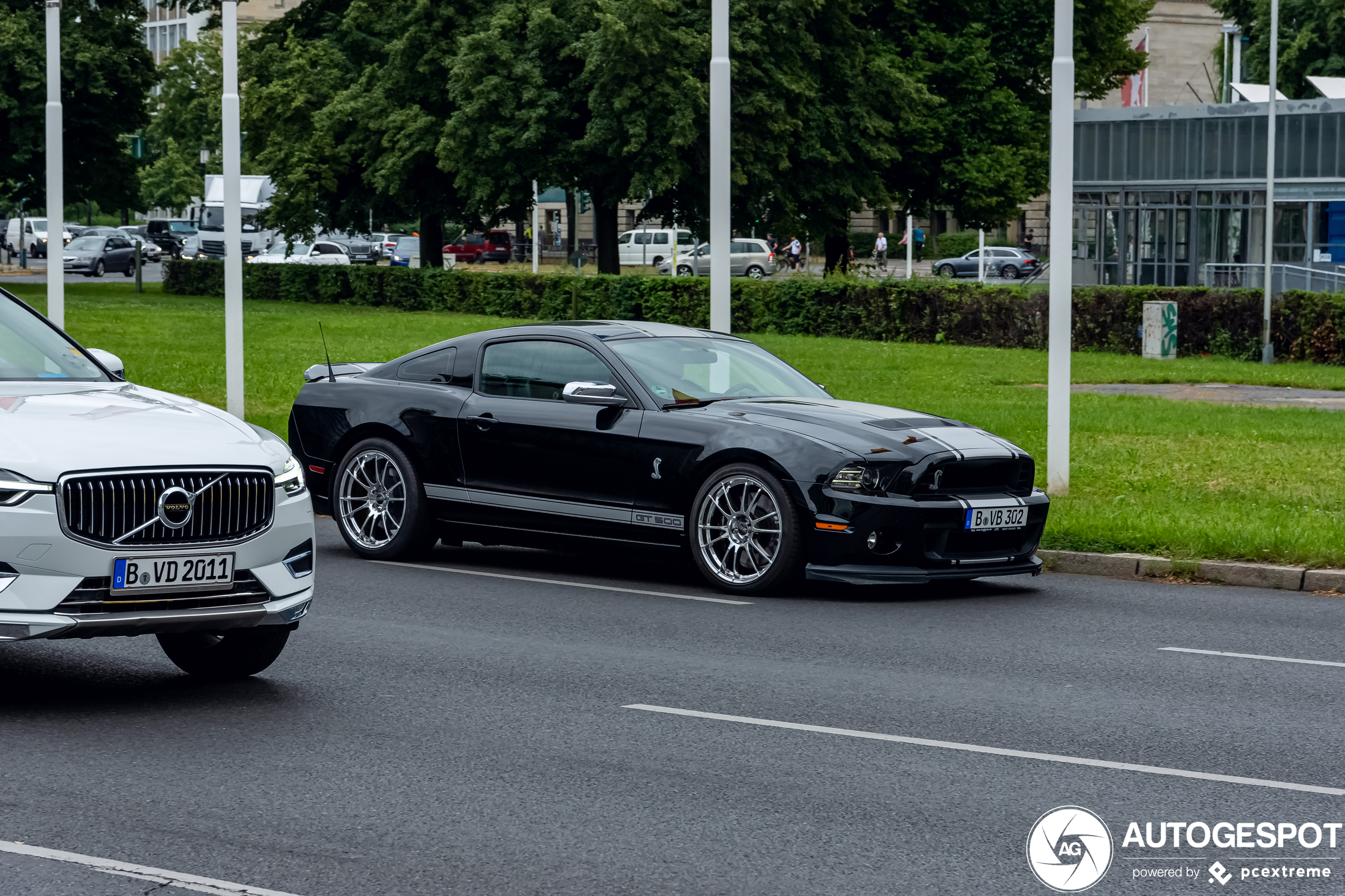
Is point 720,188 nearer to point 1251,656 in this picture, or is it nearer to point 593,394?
point 593,394

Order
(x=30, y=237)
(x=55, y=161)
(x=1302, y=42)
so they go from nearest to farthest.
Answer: (x=55, y=161) → (x=1302, y=42) → (x=30, y=237)

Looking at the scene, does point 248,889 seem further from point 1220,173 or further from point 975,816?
point 1220,173

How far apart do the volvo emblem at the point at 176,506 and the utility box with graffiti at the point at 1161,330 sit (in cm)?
2738

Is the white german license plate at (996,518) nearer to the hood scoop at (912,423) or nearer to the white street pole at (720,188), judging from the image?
the hood scoop at (912,423)

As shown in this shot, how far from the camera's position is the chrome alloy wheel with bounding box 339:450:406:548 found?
12422 mm

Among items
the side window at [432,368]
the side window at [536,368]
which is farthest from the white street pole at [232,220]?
the side window at [536,368]

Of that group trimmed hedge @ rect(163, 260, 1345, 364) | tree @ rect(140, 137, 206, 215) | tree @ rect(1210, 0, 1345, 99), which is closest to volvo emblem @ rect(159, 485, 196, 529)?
trimmed hedge @ rect(163, 260, 1345, 364)

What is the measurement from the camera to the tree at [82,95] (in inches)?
1922

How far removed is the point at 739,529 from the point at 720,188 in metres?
6.72

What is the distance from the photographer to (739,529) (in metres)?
11.1

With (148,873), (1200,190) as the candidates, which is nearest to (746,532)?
(148,873)

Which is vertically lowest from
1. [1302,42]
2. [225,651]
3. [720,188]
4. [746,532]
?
[225,651]

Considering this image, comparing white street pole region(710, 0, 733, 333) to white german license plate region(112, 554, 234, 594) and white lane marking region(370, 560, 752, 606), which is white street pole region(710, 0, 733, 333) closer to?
white lane marking region(370, 560, 752, 606)

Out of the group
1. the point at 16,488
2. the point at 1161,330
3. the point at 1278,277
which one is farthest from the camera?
the point at 1278,277
